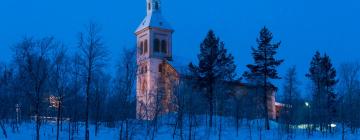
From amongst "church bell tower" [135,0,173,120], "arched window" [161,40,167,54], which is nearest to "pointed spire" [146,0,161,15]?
"church bell tower" [135,0,173,120]

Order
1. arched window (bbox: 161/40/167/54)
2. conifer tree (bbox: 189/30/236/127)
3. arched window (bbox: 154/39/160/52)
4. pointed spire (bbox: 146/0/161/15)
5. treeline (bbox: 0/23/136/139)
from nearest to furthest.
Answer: treeline (bbox: 0/23/136/139), conifer tree (bbox: 189/30/236/127), arched window (bbox: 154/39/160/52), arched window (bbox: 161/40/167/54), pointed spire (bbox: 146/0/161/15)

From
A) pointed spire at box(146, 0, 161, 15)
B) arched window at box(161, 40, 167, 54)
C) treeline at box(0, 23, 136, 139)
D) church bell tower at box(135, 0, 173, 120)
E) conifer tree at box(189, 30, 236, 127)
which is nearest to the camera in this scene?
treeline at box(0, 23, 136, 139)

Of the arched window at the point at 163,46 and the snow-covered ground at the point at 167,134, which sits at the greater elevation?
the arched window at the point at 163,46

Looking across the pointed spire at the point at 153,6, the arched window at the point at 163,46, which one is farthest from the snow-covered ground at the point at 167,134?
the pointed spire at the point at 153,6

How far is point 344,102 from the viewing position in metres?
54.4

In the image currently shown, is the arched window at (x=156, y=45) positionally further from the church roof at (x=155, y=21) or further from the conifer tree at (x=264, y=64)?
the conifer tree at (x=264, y=64)

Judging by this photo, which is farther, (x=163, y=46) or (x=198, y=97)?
(x=163, y=46)

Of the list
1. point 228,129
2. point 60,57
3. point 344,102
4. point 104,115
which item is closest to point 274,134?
point 228,129

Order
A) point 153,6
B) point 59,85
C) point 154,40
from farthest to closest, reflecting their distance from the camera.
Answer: point 153,6
point 154,40
point 59,85

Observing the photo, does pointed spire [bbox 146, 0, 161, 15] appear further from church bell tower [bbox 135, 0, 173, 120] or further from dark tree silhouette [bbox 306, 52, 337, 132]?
dark tree silhouette [bbox 306, 52, 337, 132]

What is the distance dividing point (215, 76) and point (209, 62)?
5.62ft

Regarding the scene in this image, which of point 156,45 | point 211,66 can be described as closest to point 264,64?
point 211,66

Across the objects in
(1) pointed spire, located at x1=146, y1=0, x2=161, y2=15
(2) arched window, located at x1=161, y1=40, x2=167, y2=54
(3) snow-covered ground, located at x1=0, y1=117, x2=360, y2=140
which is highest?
(1) pointed spire, located at x1=146, y1=0, x2=161, y2=15

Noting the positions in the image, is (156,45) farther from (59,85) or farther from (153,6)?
(59,85)
